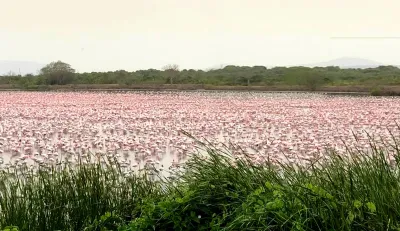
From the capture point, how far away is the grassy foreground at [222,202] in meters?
3.35

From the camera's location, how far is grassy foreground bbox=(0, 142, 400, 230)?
11.0 ft

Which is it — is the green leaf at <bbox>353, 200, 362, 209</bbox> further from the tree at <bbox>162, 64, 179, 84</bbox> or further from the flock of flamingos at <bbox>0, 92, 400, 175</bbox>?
the tree at <bbox>162, 64, 179, 84</bbox>

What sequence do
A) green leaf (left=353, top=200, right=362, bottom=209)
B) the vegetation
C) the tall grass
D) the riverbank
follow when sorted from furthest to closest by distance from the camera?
the vegetation → the riverbank → the tall grass → green leaf (left=353, top=200, right=362, bottom=209)

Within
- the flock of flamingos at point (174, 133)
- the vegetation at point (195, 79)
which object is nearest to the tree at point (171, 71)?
the vegetation at point (195, 79)

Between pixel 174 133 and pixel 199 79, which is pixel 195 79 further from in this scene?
pixel 174 133

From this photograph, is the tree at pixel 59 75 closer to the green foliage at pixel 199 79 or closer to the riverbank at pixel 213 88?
the green foliage at pixel 199 79

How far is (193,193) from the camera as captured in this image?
A: 3791 millimetres

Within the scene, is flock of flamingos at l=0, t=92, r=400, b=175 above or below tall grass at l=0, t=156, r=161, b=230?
below

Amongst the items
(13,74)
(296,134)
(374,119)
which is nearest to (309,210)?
(296,134)

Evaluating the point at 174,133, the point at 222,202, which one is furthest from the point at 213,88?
the point at 222,202

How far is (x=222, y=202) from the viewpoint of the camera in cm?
386

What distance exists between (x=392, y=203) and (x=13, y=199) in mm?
2978

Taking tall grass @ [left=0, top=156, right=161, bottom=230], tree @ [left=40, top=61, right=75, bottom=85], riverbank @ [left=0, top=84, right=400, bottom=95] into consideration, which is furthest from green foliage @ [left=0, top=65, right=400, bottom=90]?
tall grass @ [left=0, top=156, right=161, bottom=230]

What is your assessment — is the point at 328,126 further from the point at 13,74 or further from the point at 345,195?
the point at 13,74
